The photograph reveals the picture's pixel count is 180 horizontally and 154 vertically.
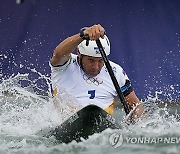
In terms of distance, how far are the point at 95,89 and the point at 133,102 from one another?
0.44 meters

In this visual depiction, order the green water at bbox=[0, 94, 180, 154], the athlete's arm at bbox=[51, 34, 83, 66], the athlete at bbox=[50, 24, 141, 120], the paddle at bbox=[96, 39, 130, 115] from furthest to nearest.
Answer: the athlete at bbox=[50, 24, 141, 120] → the paddle at bbox=[96, 39, 130, 115] → the athlete's arm at bbox=[51, 34, 83, 66] → the green water at bbox=[0, 94, 180, 154]

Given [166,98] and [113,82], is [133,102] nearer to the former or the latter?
[113,82]

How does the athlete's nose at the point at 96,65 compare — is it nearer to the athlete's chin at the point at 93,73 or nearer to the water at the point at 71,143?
the athlete's chin at the point at 93,73

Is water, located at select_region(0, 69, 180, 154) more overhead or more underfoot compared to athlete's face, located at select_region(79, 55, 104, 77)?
more underfoot

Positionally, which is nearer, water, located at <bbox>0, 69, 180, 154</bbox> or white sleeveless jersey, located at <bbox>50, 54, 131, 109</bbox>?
water, located at <bbox>0, 69, 180, 154</bbox>

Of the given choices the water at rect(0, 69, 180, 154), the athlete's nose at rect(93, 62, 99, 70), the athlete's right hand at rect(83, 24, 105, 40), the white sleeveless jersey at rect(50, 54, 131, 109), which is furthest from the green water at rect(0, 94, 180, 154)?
the athlete's right hand at rect(83, 24, 105, 40)

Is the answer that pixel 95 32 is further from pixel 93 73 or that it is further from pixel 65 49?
pixel 93 73

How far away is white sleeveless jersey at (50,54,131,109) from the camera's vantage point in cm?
601

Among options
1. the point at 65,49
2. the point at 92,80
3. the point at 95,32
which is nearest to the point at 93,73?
the point at 92,80

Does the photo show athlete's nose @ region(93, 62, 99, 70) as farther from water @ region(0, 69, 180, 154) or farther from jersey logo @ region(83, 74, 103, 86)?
water @ region(0, 69, 180, 154)

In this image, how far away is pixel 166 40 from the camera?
361 inches

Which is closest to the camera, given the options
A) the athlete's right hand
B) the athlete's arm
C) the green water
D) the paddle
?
the green water

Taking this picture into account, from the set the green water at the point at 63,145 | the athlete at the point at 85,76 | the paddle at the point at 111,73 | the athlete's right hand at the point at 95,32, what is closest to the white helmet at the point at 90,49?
the athlete at the point at 85,76

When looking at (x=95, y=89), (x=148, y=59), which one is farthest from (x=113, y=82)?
(x=148, y=59)
